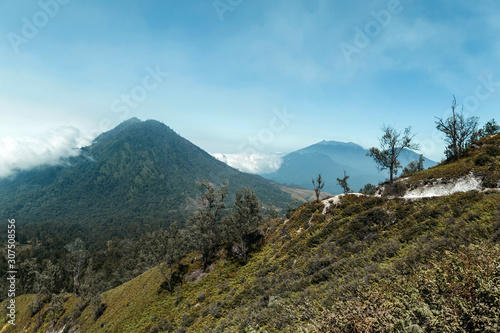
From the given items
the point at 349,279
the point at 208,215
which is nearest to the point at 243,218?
the point at 208,215

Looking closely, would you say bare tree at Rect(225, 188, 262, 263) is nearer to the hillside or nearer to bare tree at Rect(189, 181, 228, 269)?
the hillside

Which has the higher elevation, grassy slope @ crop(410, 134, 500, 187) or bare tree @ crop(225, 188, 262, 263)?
grassy slope @ crop(410, 134, 500, 187)

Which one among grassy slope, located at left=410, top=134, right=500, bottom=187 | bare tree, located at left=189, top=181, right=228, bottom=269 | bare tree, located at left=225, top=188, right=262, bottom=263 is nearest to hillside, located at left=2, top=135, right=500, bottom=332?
grassy slope, located at left=410, top=134, right=500, bottom=187

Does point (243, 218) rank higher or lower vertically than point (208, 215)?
lower

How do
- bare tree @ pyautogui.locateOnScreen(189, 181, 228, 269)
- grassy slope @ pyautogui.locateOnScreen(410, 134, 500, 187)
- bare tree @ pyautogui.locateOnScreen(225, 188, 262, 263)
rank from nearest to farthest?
grassy slope @ pyautogui.locateOnScreen(410, 134, 500, 187) → bare tree @ pyautogui.locateOnScreen(225, 188, 262, 263) → bare tree @ pyautogui.locateOnScreen(189, 181, 228, 269)

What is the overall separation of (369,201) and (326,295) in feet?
71.7

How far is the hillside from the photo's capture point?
26.2ft

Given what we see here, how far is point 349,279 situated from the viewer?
53.3 feet

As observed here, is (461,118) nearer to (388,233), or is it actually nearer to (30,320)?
(388,233)

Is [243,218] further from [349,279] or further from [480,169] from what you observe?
[480,169]

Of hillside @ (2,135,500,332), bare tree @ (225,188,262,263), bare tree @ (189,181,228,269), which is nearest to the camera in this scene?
hillside @ (2,135,500,332)

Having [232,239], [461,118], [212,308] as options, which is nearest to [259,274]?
[212,308]

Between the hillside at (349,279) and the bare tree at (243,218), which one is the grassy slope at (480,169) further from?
the bare tree at (243,218)

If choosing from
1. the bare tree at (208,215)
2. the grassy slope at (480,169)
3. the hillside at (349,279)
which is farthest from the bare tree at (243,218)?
the grassy slope at (480,169)
